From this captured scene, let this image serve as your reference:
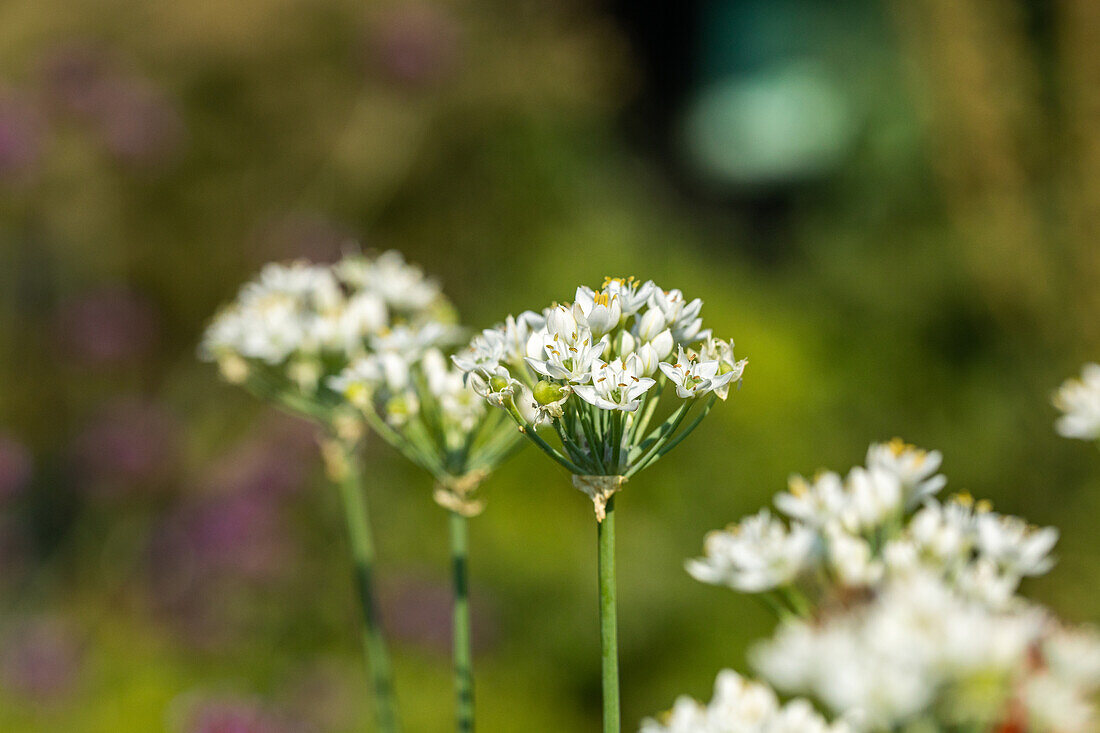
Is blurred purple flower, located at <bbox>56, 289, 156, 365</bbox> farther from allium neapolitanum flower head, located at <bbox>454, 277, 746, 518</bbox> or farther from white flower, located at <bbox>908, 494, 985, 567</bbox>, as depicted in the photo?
white flower, located at <bbox>908, 494, 985, 567</bbox>

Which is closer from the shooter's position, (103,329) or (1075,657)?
(1075,657)

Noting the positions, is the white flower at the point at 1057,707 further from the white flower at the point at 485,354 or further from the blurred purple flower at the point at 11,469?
the blurred purple flower at the point at 11,469

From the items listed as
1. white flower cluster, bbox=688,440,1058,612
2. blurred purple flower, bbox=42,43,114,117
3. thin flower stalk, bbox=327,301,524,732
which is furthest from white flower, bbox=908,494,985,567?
blurred purple flower, bbox=42,43,114,117

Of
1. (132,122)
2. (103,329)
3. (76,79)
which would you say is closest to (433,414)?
(132,122)

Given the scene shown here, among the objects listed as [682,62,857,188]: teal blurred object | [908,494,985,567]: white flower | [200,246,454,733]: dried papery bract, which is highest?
[682,62,857,188]: teal blurred object

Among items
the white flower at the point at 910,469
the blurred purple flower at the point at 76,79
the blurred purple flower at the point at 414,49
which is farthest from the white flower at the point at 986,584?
the blurred purple flower at the point at 414,49

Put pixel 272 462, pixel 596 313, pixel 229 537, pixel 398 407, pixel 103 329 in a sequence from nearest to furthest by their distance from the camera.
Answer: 1. pixel 596 313
2. pixel 398 407
3. pixel 229 537
4. pixel 272 462
5. pixel 103 329

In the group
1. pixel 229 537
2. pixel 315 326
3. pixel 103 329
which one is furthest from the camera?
pixel 103 329

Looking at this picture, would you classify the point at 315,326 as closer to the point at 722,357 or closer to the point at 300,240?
the point at 722,357
